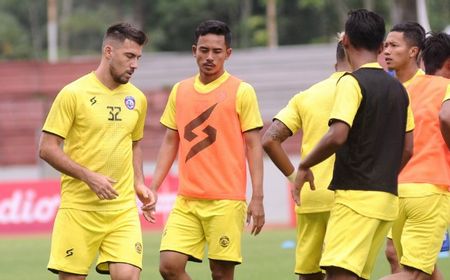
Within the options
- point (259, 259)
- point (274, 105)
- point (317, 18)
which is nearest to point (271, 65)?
point (274, 105)

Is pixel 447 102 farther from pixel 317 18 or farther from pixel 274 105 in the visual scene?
pixel 317 18

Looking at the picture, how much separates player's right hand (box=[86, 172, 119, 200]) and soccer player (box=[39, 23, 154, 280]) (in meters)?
0.16

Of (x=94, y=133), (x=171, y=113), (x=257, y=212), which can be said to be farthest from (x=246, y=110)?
(x=94, y=133)

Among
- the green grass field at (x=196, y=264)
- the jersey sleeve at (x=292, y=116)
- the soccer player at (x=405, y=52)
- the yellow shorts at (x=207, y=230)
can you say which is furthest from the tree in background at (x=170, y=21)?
the jersey sleeve at (x=292, y=116)

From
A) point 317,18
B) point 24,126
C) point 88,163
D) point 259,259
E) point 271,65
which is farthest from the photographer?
point 317,18

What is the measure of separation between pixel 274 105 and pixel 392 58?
101ft

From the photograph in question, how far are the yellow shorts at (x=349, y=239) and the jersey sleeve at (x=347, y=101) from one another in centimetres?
66

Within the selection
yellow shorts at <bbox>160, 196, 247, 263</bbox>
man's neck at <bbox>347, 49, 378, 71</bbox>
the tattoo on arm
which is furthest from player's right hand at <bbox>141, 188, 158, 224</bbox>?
man's neck at <bbox>347, 49, 378, 71</bbox>

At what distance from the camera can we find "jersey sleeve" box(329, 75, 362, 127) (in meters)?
8.41

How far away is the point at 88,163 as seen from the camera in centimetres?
997

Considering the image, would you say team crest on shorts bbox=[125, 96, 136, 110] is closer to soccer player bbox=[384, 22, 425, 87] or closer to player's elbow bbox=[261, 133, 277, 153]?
player's elbow bbox=[261, 133, 277, 153]

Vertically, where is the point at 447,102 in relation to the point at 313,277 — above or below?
above

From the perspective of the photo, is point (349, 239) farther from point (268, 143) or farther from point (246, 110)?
point (246, 110)

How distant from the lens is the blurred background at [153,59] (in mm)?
25531
